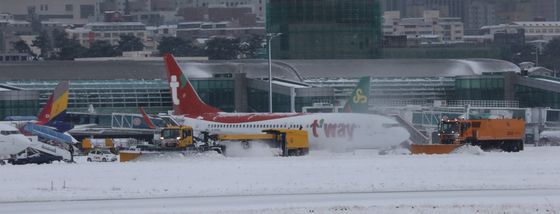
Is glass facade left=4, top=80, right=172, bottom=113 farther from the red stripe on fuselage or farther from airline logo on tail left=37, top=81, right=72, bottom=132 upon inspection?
the red stripe on fuselage

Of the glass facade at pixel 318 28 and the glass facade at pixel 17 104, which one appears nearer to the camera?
the glass facade at pixel 17 104

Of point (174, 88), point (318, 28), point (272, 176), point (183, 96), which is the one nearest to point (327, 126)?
point (183, 96)

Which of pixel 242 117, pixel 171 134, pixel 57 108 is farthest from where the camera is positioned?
pixel 57 108

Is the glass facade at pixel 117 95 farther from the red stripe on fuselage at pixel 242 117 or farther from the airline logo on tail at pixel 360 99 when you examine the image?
the red stripe on fuselage at pixel 242 117

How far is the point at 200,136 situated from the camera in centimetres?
9100

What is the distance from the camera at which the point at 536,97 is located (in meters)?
136

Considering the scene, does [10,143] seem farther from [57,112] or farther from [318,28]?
[318,28]

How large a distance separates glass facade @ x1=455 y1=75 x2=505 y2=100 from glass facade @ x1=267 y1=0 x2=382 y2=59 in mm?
37025

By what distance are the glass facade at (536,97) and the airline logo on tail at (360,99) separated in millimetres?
25910

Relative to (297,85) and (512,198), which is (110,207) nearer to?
(512,198)

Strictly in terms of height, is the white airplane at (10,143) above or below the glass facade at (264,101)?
above

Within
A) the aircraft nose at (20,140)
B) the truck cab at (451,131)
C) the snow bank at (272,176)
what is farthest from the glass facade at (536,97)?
the aircraft nose at (20,140)

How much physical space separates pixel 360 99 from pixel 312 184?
56.0 m

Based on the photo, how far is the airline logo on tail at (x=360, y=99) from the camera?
359 feet
